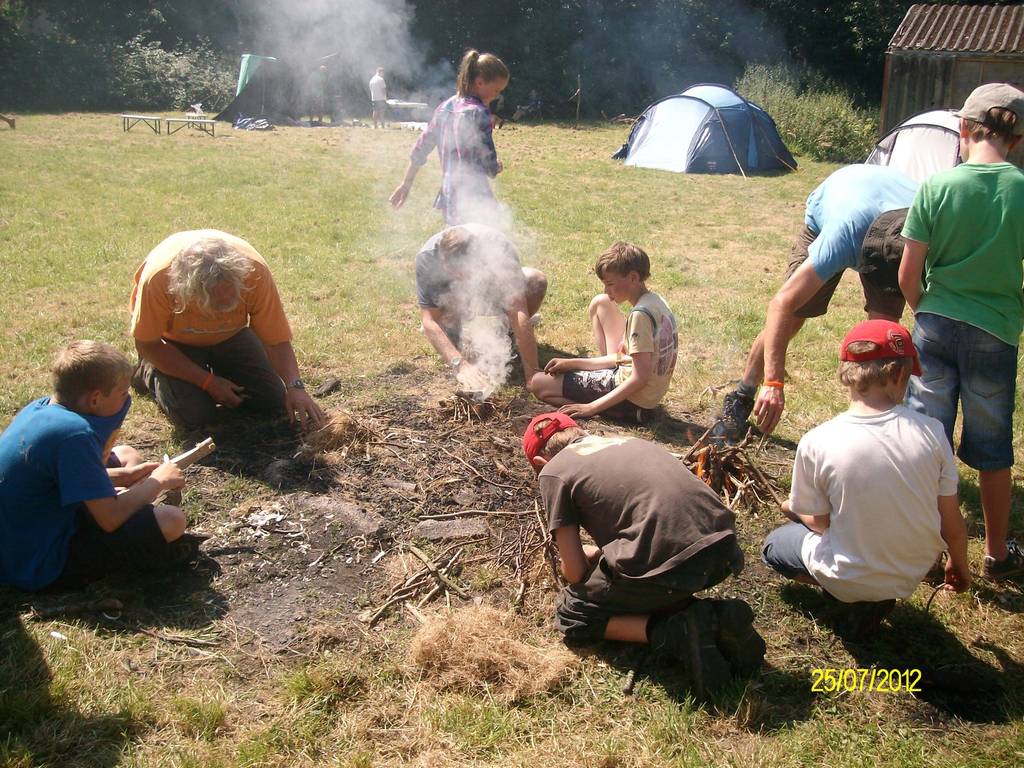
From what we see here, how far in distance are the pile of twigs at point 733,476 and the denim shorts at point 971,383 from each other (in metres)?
0.83

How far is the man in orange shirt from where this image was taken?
150 inches

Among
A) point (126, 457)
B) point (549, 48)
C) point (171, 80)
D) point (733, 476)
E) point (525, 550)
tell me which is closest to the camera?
point (525, 550)

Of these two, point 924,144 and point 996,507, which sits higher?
point 924,144

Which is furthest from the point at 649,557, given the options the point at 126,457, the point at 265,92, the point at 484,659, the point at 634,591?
the point at 265,92

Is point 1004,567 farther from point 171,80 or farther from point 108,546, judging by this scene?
point 171,80

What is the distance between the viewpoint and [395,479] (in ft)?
12.7

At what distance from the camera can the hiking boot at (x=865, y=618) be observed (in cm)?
274

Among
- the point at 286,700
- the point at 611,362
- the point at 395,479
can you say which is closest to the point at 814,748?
the point at 286,700

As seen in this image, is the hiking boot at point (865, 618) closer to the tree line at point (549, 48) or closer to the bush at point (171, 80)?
the tree line at point (549, 48)

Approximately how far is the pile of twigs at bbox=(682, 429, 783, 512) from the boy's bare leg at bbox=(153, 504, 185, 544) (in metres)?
2.19

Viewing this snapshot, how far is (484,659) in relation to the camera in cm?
265

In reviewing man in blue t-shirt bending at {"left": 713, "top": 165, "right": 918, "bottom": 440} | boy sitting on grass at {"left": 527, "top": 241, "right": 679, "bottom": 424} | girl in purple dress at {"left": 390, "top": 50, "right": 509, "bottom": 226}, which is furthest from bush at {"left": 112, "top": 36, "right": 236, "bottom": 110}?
man in blue t-shirt bending at {"left": 713, "top": 165, "right": 918, "bottom": 440}

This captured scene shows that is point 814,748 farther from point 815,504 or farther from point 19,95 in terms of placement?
point 19,95
